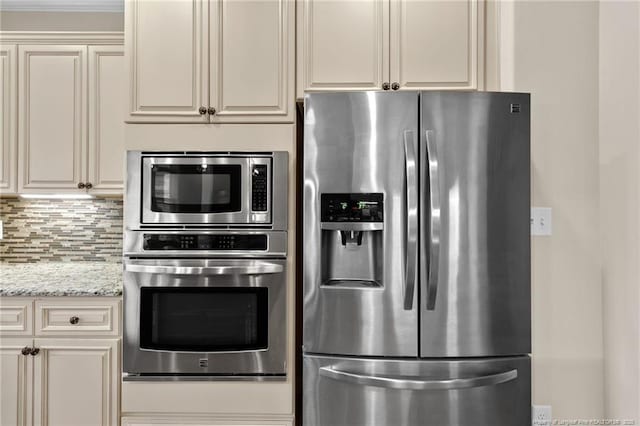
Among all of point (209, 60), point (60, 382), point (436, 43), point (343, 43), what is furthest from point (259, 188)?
point (60, 382)

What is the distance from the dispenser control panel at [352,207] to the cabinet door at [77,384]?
3.90 feet

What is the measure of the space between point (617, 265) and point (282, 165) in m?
1.37

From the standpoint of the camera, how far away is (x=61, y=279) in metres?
2.39

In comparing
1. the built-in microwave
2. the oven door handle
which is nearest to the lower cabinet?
the oven door handle

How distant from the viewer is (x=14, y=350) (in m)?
2.13

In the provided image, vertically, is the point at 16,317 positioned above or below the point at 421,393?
above

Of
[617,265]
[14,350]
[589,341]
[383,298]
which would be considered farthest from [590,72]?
[14,350]

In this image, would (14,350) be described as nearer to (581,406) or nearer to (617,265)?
(581,406)

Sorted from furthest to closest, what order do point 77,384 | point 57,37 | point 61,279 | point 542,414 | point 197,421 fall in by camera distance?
1. point 57,37
2. point 61,279
3. point 77,384
4. point 197,421
5. point 542,414

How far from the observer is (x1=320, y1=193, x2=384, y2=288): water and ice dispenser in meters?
1.74

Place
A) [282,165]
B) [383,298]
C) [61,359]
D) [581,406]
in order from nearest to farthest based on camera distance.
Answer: [383,298] → [581,406] → [282,165] → [61,359]

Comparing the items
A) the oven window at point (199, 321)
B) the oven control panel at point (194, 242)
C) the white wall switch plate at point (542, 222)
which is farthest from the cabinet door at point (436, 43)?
the oven window at point (199, 321)

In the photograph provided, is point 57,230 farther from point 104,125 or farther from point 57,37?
point 57,37

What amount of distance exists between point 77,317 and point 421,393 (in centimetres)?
156
